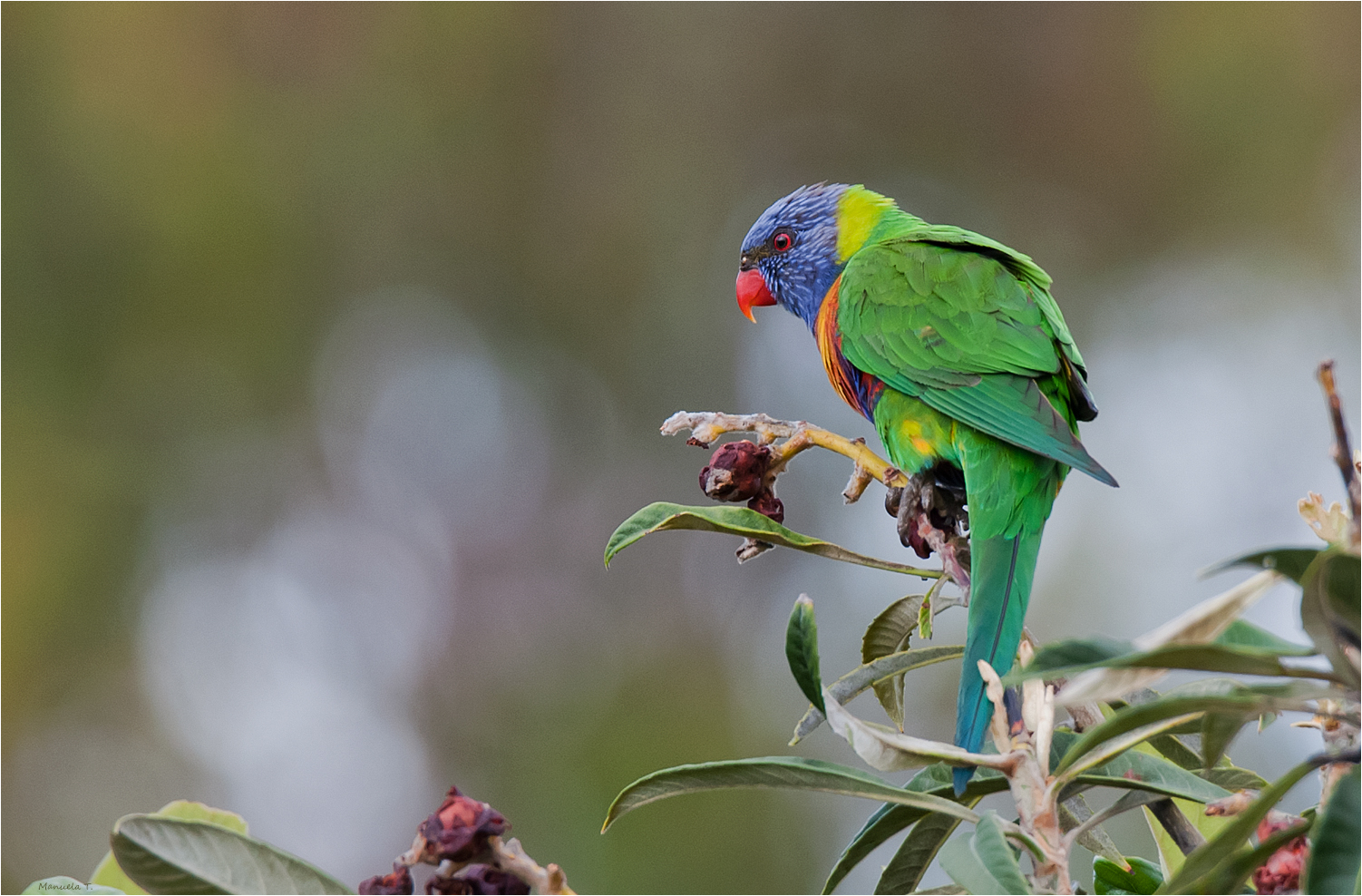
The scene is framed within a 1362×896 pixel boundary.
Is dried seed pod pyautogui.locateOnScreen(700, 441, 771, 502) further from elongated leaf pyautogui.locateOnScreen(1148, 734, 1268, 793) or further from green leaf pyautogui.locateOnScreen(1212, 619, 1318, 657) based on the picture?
green leaf pyautogui.locateOnScreen(1212, 619, 1318, 657)

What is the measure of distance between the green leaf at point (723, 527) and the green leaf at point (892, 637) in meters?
0.06

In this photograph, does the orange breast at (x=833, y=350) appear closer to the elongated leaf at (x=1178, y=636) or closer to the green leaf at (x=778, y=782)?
the green leaf at (x=778, y=782)

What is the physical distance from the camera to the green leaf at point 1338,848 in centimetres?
62

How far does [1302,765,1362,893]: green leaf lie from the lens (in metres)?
0.62

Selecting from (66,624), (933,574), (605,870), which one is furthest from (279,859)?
(66,624)

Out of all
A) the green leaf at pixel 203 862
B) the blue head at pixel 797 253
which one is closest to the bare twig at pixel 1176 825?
the green leaf at pixel 203 862

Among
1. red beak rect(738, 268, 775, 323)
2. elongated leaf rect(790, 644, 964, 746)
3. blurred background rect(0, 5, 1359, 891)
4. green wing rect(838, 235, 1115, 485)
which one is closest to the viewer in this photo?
elongated leaf rect(790, 644, 964, 746)

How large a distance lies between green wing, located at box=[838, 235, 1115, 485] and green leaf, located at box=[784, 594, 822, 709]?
0.85m

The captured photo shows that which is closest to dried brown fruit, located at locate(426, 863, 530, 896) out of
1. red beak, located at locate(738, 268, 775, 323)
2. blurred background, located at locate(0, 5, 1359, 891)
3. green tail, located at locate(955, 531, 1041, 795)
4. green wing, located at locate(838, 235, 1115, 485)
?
green tail, located at locate(955, 531, 1041, 795)

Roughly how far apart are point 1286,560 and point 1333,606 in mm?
36

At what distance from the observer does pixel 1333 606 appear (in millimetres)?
661

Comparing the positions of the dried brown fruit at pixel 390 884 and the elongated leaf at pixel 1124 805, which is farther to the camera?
the elongated leaf at pixel 1124 805

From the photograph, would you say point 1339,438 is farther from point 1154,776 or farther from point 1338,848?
point 1154,776

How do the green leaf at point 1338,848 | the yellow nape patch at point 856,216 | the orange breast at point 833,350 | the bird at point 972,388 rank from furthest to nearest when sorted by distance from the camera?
the yellow nape patch at point 856,216 < the orange breast at point 833,350 < the bird at point 972,388 < the green leaf at point 1338,848
